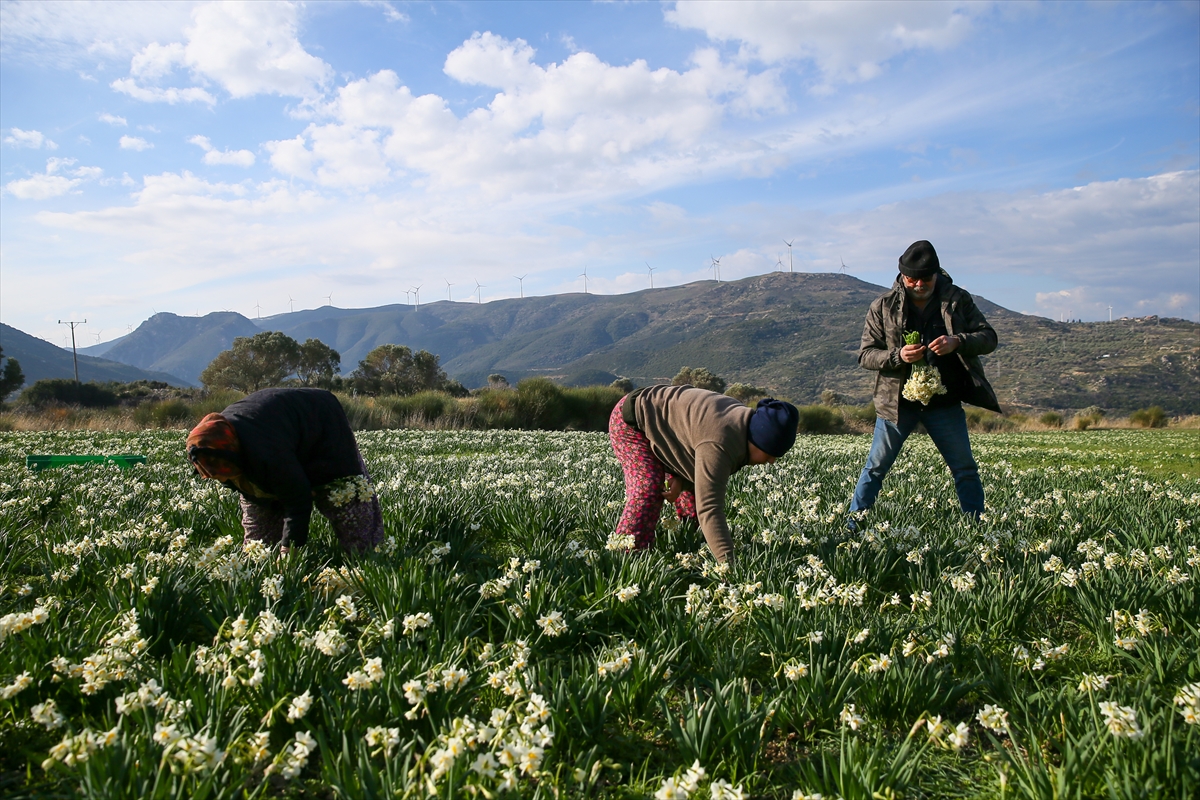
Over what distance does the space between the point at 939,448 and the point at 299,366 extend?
6787 centimetres

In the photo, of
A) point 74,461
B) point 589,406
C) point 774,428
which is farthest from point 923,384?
point 589,406

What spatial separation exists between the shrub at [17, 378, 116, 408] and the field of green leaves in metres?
59.2

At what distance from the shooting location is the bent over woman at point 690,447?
362 centimetres

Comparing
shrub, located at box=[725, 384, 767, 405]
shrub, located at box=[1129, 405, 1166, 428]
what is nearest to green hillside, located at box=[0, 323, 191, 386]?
shrub, located at box=[725, 384, 767, 405]

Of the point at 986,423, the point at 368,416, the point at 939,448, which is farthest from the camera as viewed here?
the point at 986,423

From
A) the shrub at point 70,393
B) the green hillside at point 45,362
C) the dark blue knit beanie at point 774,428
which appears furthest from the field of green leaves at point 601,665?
the green hillside at point 45,362

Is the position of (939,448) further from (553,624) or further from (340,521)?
(340,521)

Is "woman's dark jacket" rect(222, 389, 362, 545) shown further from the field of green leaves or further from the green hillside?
the green hillside

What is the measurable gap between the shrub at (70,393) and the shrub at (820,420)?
1995 inches

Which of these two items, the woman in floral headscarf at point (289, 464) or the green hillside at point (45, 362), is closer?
the woman in floral headscarf at point (289, 464)

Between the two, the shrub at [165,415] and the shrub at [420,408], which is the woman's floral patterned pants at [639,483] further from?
the shrub at [165,415]

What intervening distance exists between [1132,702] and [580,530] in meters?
3.00

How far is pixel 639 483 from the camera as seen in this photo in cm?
430

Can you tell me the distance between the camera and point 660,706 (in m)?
2.42
